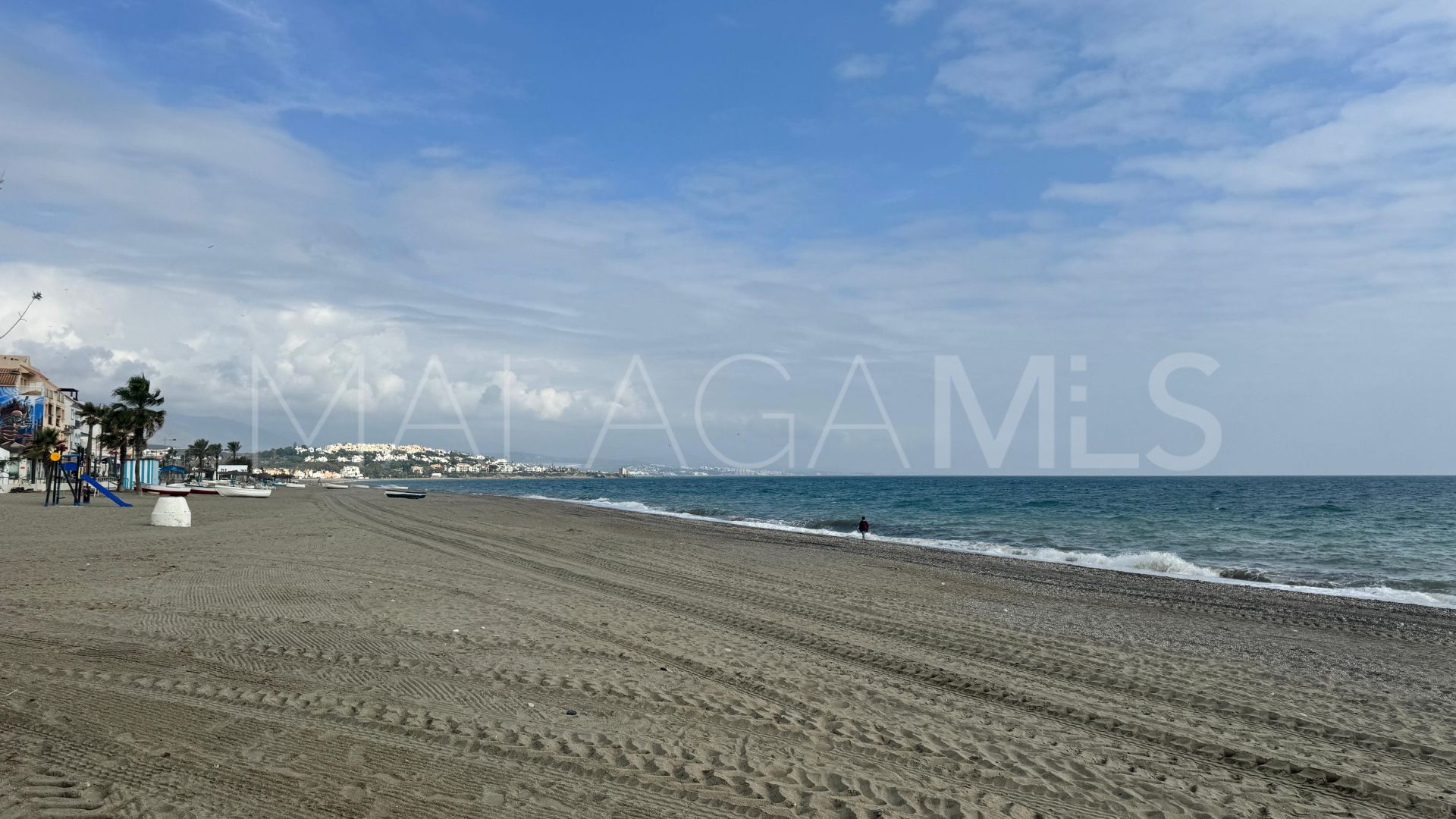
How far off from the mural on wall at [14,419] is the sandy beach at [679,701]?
69479 millimetres

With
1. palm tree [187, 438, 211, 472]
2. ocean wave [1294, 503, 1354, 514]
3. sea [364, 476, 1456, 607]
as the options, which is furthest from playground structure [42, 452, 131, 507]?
palm tree [187, 438, 211, 472]

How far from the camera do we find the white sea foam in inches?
649

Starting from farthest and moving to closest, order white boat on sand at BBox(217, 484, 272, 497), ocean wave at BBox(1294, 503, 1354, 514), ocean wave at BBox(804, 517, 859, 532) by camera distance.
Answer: white boat on sand at BBox(217, 484, 272, 497) → ocean wave at BBox(1294, 503, 1354, 514) → ocean wave at BBox(804, 517, 859, 532)

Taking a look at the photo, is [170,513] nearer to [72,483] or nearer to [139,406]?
[72,483]

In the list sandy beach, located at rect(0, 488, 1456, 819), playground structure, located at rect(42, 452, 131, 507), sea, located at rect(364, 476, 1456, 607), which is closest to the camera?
sandy beach, located at rect(0, 488, 1456, 819)

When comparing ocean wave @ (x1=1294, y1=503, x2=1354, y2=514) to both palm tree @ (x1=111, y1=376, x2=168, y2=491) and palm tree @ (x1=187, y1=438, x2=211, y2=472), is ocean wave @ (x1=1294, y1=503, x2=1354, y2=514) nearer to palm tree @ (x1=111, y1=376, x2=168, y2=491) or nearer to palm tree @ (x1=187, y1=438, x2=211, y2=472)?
palm tree @ (x1=111, y1=376, x2=168, y2=491)

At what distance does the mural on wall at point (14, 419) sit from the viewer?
6656cm

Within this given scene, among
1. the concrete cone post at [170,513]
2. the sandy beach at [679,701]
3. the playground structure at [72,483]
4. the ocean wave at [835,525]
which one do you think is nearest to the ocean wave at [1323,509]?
the ocean wave at [835,525]

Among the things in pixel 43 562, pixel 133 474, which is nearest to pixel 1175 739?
pixel 43 562

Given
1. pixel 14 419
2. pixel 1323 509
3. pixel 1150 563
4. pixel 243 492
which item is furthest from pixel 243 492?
pixel 1323 509

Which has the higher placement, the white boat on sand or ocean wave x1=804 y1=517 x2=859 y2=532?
the white boat on sand

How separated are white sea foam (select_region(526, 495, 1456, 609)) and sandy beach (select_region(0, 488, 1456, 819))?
2.91 meters

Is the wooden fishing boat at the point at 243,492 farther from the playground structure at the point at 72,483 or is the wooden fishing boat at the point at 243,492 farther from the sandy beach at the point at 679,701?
the sandy beach at the point at 679,701

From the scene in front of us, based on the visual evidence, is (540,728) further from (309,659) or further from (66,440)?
(66,440)
